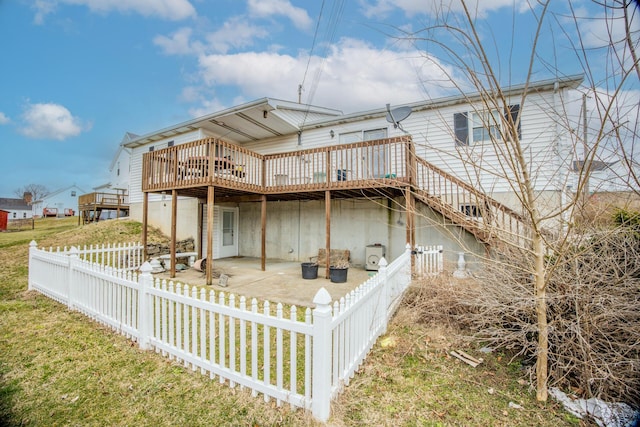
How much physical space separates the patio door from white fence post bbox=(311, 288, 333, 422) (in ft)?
32.2

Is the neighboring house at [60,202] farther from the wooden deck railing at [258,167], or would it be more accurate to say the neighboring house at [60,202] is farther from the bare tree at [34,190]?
the wooden deck railing at [258,167]

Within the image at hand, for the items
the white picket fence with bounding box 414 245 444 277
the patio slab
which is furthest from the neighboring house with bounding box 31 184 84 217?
the white picket fence with bounding box 414 245 444 277

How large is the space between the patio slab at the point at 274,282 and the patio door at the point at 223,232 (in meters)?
1.47

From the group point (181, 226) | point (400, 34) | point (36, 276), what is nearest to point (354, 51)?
point (400, 34)

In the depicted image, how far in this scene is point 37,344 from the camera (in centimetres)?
370

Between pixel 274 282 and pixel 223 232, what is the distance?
18.2ft

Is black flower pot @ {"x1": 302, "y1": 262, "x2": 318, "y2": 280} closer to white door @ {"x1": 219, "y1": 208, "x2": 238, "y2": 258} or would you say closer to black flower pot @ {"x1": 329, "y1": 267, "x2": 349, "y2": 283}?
black flower pot @ {"x1": 329, "y1": 267, "x2": 349, "y2": 283}

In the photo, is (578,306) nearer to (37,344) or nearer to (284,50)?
(37,344)

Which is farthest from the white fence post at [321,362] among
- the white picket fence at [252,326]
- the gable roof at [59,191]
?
the gable roof at [59,191]

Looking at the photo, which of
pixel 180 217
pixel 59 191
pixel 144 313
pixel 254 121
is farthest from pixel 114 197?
pixel 59 191

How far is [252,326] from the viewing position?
2.52m

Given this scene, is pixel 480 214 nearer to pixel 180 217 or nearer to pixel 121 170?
pixel 180 217

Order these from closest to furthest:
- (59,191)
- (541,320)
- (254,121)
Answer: (541,320), (254,121), (59,191)

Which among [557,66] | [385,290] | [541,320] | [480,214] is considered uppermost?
[557,66]
